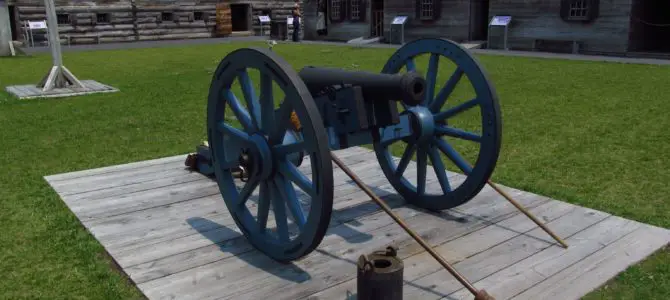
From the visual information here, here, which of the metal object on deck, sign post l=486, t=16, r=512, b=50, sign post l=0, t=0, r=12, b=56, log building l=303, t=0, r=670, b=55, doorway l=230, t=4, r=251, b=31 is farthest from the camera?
doorway l=230, t=4, r=251, b=31

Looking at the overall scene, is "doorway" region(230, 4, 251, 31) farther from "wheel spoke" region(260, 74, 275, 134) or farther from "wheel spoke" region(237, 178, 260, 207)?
"wheel spoke" region(260, 74, 275, 134)

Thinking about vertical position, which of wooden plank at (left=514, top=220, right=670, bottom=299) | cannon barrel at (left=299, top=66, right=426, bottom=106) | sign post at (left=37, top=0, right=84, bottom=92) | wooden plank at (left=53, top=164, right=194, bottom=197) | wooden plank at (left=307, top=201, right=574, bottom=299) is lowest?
wooden plank at (left=514, top=220, right=670, bottom=299)

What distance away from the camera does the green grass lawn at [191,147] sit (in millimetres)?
3904

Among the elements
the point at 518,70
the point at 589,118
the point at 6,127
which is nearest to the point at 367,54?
the point at 518,70

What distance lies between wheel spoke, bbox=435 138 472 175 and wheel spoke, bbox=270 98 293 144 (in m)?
1.41

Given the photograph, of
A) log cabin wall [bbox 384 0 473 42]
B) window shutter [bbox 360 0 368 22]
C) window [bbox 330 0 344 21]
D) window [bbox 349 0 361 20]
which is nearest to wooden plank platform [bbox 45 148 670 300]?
log cabin wall [bbox 384 0 473 42]

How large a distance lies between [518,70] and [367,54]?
652 cm

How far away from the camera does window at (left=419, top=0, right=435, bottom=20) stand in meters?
24.6

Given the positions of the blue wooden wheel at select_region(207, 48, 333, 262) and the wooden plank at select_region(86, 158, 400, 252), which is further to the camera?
the wooden plank at select_region(86, 158, 400, 252)

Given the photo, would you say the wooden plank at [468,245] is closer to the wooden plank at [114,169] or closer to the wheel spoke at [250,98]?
the wheel spoke at [250,98]

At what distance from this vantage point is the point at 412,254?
13.3 ft

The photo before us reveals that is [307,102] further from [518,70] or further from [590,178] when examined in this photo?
[518,70]

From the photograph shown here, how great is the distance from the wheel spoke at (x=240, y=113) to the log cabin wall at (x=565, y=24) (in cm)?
1797

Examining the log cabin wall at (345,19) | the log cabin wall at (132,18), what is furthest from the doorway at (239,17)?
the log cabin wall at (345,19)
